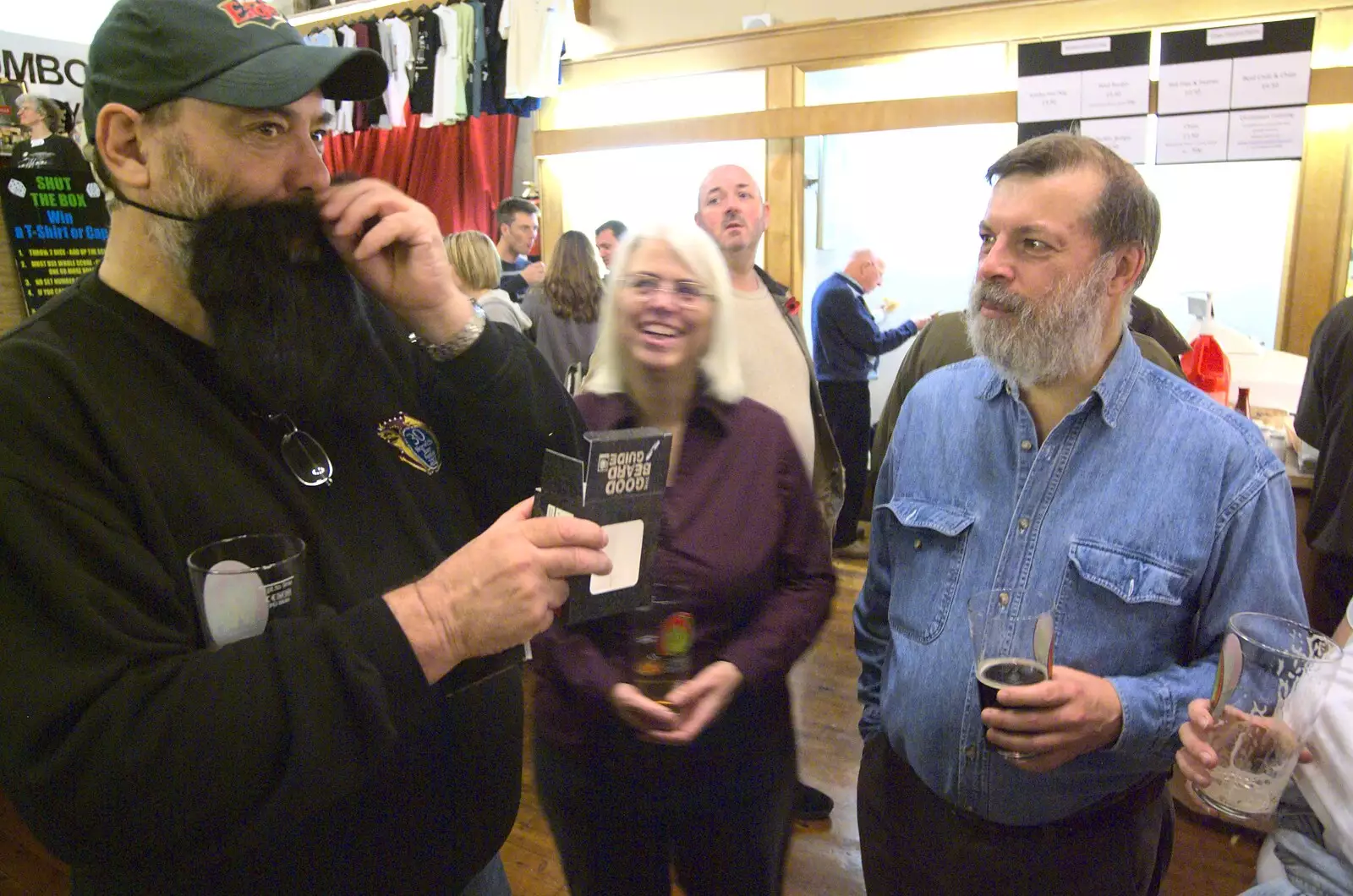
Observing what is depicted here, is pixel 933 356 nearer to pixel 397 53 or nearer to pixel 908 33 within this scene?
pixel 908 33

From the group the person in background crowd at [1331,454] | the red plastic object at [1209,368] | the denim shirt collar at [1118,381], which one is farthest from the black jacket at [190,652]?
the red plastic object at [1209,368]

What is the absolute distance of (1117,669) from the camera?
124 cm

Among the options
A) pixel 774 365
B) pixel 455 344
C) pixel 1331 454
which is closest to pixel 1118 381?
pixel 455 344

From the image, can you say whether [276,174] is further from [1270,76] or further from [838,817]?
[1270,76]

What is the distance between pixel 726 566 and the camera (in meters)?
1.49

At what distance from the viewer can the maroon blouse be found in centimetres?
144

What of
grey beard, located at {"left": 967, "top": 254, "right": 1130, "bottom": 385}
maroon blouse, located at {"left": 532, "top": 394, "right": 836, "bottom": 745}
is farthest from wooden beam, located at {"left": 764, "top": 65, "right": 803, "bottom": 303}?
grey beard, located at {"left": 967, "top": 254, "right": 1130, "bottom": 385}

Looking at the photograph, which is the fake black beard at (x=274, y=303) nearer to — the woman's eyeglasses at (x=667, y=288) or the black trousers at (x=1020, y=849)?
the woman's eyeglasses at (x=667, y=288)

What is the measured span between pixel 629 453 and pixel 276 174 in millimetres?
541

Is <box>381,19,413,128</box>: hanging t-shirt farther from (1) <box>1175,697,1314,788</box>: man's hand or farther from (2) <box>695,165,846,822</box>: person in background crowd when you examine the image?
(1) <box>1175,697,1314,788</box>: man's hand

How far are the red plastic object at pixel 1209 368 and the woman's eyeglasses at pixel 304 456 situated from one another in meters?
3.26

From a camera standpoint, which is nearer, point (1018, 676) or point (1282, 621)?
point (1282, 621)

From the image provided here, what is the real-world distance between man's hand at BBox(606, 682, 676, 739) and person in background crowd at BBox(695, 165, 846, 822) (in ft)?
4.24

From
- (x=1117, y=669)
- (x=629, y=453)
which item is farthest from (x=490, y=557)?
(x=1117, y=669)
